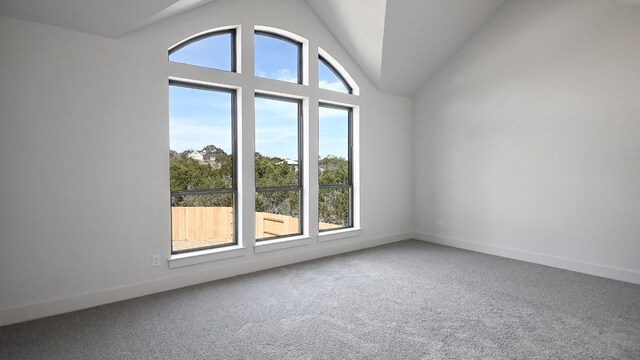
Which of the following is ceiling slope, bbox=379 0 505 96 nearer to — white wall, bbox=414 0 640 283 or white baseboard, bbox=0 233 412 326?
white wall, bbox=414 0 640 283

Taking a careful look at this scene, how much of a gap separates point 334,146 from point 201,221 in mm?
2283

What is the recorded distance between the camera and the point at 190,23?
12.8 feet

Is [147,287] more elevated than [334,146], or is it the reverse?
[334,146]

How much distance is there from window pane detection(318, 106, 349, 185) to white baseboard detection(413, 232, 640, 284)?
1910mm

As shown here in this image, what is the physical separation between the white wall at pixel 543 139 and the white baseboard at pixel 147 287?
2110 millimetres

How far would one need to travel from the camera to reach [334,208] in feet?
18.1

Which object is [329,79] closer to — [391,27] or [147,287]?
[391,27]

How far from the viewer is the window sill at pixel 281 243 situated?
4.45 meters

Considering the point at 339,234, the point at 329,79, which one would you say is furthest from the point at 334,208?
the point at 329,79

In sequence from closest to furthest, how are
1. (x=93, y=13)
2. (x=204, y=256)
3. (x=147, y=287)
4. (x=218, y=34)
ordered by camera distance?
1. (x=93, y=13)
2. (x=147, y=287)
3. (x=204, y=256)
4. (x=218, y=34)

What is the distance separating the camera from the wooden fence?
400cm

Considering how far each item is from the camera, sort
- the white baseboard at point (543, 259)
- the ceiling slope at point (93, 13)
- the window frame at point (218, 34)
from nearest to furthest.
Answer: the ceiling slope at point (93, 13), the window frame at point (218, 34), the white baseboard at point (543, 259)

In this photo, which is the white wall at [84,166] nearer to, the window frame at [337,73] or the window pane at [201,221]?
the window pane at [201,221]

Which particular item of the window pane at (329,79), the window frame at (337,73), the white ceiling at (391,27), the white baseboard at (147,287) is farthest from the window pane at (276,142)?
the white ceiling at (391,27)
